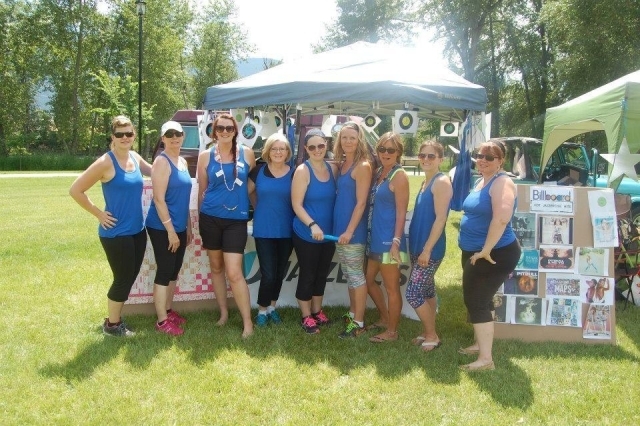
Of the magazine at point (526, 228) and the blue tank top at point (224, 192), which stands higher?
the blue tank top at point (224, 192)

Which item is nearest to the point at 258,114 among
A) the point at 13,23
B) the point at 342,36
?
the point at 342,36

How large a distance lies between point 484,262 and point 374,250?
0.86 meters

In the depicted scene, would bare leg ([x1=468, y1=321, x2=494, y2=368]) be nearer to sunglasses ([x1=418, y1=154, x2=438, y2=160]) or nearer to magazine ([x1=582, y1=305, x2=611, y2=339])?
magazine ([x1=582, y1=305, x2=611, y2=339])

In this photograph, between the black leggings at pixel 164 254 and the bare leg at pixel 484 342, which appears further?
the black leggings at pixel 164 254

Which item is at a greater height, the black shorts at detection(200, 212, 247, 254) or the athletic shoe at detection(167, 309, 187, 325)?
the black shorts at detection(200, 212, 247, 254)

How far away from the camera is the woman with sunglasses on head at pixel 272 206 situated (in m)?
4.13

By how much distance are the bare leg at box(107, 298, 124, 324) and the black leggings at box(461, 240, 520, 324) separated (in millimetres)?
2663

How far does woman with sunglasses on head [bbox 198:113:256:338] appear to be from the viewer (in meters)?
4.06

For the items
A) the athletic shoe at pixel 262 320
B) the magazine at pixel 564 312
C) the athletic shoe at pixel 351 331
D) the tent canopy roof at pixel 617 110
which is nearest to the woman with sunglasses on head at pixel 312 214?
the athletic shoe at pixel 351 331

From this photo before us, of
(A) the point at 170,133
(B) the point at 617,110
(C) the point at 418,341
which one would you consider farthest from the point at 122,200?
(B) the point at 617,110

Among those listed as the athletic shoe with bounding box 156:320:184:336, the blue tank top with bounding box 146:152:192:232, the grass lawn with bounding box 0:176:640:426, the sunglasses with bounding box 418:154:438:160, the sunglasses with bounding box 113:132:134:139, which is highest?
the sunglasses with bounding box 113:132:134:139

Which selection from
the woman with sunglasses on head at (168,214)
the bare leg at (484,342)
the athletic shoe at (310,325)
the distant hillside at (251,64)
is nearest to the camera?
the bare leg at (484,342)

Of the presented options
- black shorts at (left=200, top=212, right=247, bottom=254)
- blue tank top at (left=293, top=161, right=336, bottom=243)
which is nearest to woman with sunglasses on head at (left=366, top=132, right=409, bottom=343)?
blue tank top at (left=293, top=161, right=336, bottom=243)

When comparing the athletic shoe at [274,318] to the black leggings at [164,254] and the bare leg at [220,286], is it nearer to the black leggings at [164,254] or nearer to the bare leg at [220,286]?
the bare leg at [220,286]
